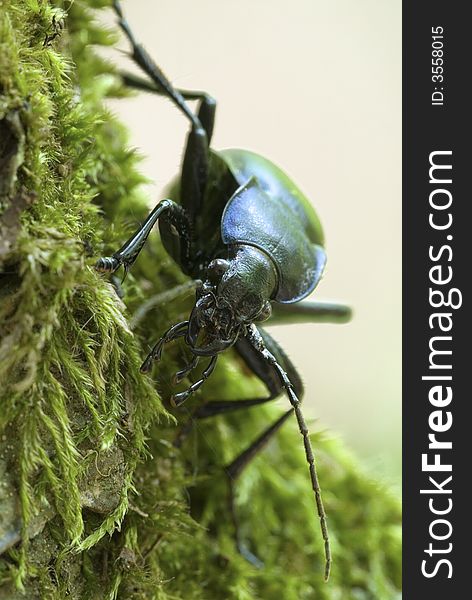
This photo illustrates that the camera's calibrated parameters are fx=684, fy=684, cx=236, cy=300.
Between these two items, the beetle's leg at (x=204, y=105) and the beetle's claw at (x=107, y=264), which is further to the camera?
the beetle's leg at (x=204, y=105)

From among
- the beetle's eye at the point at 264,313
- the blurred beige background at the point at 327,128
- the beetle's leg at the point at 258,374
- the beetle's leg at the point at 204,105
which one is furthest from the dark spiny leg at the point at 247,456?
the blurred beige background at the point at 327,128

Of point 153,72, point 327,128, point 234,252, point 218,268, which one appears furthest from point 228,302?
point 327,128

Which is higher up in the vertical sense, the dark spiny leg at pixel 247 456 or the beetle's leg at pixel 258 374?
the beetle's leg at pixel 258 374

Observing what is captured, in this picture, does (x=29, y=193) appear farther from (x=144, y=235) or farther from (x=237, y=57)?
(x=237, y=57)

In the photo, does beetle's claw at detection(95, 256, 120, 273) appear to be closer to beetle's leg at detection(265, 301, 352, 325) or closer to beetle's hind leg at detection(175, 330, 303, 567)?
beetle's hind leg at detection(175, 330, 303, 567)

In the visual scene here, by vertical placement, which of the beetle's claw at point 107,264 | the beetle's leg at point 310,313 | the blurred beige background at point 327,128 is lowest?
the beetle's claw at point 107,264

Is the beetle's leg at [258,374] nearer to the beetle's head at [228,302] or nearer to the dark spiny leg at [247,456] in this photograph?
the dark spiny leg at [247,456]
